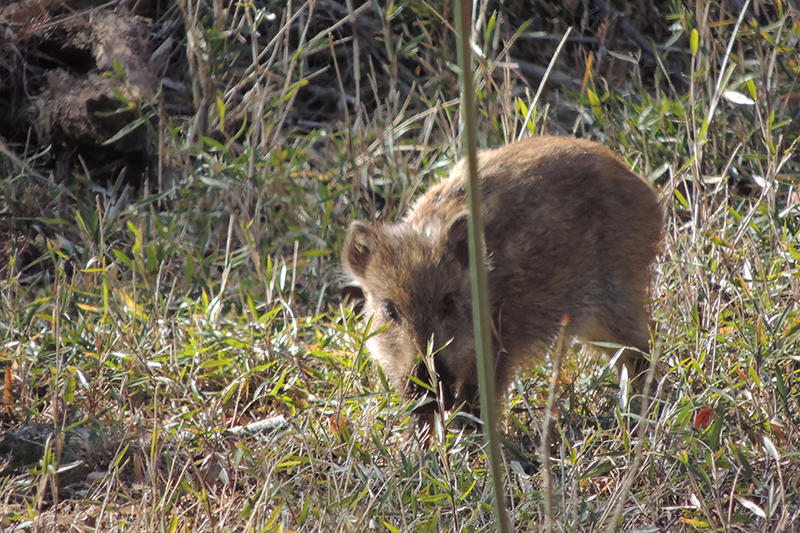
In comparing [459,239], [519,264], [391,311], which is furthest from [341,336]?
[519,264]

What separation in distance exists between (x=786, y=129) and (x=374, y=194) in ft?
8.04

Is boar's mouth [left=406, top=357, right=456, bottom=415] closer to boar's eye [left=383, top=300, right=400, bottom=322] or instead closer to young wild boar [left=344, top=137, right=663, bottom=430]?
young wild boar [left=344, top=137, right=663, bottom=430]

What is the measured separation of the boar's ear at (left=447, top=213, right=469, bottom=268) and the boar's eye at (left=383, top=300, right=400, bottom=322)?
376 millimetres

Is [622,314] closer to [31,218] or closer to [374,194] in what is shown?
[374,194]

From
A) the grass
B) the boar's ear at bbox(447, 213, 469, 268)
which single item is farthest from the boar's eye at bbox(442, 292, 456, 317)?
the grass

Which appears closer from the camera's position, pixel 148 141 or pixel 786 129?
pixel 786 129

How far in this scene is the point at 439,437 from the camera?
10.8 ft

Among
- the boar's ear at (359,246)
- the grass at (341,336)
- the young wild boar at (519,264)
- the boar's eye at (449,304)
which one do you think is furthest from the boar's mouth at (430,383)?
the boar's ear at (359,246)

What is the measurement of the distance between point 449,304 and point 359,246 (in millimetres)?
583

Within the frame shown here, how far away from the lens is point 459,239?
13.8 feet

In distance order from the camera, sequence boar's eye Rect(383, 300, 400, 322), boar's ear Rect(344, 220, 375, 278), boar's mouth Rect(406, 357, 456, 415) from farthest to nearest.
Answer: boar's ear Rect(344, 220, 375, 278), boar's eye Rect(383, 300, 400, 322), boar's mouth Rect(406, 357, 456, 415)

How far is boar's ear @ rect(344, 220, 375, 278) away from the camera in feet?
14.2

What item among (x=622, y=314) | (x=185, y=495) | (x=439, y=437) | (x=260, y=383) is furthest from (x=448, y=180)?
(x=185, y=495)

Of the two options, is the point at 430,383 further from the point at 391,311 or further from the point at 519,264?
the point at 519,264
